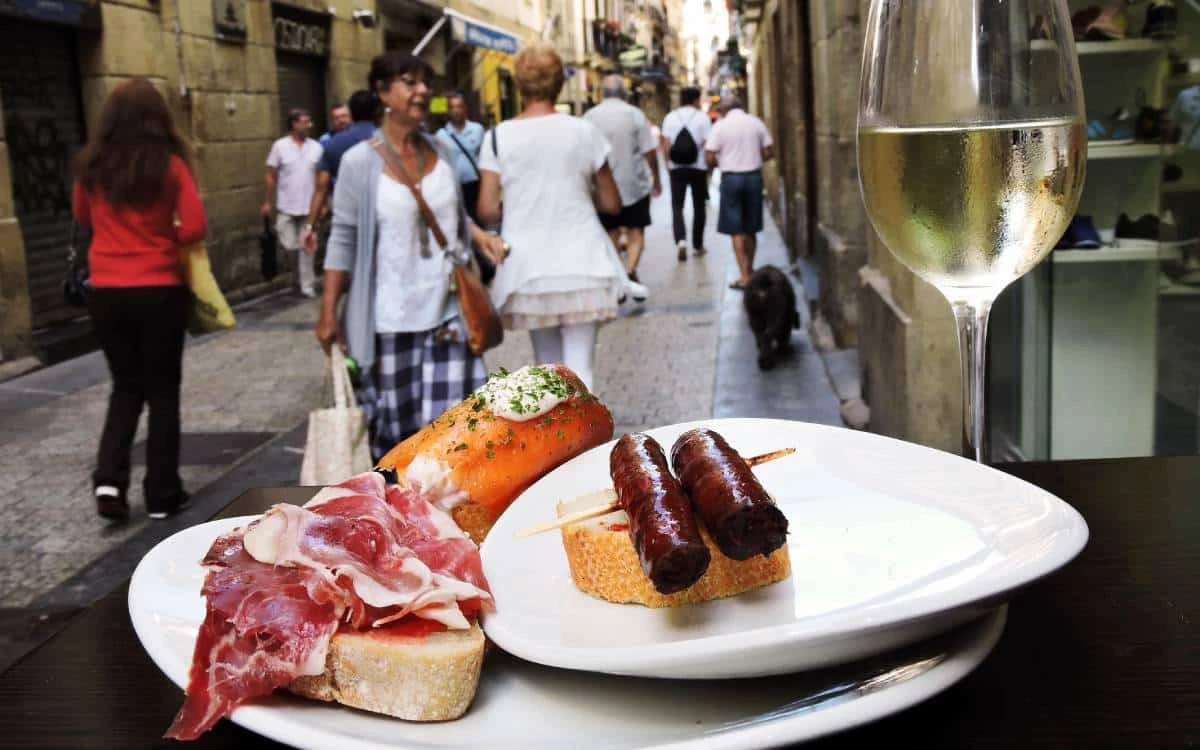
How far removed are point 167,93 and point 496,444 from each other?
43.8ft

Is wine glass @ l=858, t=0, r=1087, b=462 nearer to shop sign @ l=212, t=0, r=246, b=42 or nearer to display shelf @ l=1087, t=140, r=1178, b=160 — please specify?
display shelf @ l=1087, t=140, r=1178, b=160

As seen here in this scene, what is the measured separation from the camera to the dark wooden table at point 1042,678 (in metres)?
0.89

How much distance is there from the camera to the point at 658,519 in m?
0.97

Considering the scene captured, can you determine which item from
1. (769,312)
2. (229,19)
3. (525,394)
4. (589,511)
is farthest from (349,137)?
(589,511)

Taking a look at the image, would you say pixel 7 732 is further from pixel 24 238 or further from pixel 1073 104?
pixel 24 238

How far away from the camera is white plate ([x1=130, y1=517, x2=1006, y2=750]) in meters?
0.84

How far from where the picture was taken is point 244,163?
50.8 ft

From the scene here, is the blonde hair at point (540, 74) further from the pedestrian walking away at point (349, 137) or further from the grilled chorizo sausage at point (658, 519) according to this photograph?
the grilled chorizo sausage at point (658, 519)

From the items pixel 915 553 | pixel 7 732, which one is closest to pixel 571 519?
pixel 915 553

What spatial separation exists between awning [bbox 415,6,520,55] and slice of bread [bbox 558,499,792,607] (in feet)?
75.1

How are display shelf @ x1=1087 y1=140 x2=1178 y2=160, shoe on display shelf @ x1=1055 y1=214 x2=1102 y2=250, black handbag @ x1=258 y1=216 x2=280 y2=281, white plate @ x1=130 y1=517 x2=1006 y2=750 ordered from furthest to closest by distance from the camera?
black handbag @ x1=258 y1=216 x2=280 y2=281
shoe on display shelf @ x1=1055 y1=214 x2=1102 y2=250
display shelf @ x1=1087 y1=140 x2=1178 y2=160
white plate @ x1=130 y1=517 x2=1006 y2=750

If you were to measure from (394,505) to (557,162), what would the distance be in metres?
4.77

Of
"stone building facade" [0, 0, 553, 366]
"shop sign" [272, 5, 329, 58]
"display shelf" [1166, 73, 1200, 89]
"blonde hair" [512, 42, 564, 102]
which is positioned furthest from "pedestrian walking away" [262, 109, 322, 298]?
"display shelf" [1166, 73, 1200, 89]

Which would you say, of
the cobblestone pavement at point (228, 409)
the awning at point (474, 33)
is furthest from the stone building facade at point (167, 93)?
the awning at point (474, 33)
